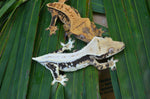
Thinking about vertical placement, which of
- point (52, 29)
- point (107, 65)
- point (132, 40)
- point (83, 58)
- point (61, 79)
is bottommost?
point (61, 79)

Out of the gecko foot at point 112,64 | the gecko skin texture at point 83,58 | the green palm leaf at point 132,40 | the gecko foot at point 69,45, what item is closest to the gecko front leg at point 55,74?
the gecko skin texture at point 83,58

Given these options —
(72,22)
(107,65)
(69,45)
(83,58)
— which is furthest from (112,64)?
(72,22)

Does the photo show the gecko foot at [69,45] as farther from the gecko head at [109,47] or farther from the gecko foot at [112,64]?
the gecko foot at [112,64]

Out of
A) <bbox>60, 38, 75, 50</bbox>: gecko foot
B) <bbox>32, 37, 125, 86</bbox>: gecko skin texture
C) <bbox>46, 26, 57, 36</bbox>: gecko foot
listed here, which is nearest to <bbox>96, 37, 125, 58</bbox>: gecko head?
<bbox>32, 37, 125, 86</bbox>: gecko skin texture

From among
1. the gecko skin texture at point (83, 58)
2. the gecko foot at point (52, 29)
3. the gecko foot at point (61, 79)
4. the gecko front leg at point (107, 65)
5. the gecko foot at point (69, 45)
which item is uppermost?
the gecko foot at point (52, 29)

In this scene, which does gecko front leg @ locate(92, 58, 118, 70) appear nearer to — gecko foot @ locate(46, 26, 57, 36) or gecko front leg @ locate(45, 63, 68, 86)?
gecko front leg @ locate(45, 63, 68, 86)

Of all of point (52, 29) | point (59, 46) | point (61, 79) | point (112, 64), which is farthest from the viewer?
point (52, 29)

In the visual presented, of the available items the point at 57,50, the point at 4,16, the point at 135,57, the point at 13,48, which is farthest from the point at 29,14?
the point at 135,57

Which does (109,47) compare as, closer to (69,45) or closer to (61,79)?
(69,45)
